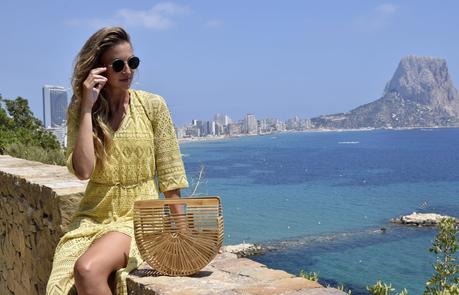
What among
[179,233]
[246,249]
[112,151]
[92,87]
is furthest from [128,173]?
[246,249]

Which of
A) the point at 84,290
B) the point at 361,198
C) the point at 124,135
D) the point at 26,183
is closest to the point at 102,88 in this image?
the point at 124,135

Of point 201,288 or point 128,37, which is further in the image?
point 128,37

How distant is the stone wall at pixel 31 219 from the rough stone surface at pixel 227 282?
3.40 ft

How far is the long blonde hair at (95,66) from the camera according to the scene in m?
2.61

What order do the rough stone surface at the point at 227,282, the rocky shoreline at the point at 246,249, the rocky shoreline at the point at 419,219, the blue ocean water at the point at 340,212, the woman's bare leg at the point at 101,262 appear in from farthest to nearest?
the rocky shoreline at the point at 419,219, the rocky shoreline at the point at 246,249, the blue ocean water at the point at 340,212, the woman's bare leg at the point at 101,262, the rough stone surface at the point at 227,282

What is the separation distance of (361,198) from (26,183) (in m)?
47.2

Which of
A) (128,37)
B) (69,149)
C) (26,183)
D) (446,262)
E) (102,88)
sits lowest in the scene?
(446,262)

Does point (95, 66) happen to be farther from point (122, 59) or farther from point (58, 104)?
point (58, 104)

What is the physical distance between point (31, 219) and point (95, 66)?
152cm

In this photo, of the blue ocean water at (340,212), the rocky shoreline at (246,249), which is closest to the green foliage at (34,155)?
the blue ocean water at (340,212)

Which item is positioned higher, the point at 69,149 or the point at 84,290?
the point at 69,149

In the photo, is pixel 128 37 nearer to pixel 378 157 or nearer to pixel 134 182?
Result: pixel 134 182

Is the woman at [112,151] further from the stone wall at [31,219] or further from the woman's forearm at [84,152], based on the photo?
the stone wall at [31,219]

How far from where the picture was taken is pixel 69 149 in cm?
262
